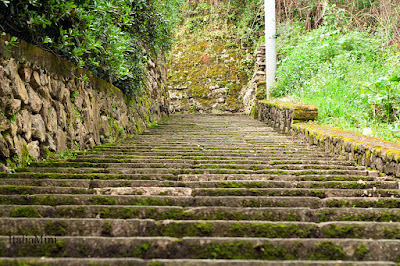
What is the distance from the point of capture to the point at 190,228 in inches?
75.4

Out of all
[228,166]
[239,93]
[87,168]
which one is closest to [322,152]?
[228,166]

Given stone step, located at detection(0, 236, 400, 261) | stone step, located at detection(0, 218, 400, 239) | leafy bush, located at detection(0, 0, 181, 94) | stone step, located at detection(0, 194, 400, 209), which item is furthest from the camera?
leafy bush, located at detection(0, 0, 181, 94)

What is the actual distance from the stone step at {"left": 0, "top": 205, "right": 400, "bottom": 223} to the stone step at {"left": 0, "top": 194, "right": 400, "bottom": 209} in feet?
0.54

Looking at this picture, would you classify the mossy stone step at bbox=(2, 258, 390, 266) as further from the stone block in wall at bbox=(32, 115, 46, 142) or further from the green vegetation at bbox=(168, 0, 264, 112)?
the green vegetation at bbox=(168, 0, 264, 112)

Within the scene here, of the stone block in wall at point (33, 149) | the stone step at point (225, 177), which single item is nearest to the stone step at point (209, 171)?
the stone step at point (225, 177)

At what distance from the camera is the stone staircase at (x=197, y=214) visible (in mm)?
1660

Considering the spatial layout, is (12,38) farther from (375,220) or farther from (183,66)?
(183,66)

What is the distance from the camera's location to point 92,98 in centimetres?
471

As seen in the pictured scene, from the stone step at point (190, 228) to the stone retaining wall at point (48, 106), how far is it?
1.18 m

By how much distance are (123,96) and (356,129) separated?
413 centimetres

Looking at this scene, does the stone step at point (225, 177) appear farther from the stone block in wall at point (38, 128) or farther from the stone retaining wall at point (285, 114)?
the stone retaining wall at point (285, 114)

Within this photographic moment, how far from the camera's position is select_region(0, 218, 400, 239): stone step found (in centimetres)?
188

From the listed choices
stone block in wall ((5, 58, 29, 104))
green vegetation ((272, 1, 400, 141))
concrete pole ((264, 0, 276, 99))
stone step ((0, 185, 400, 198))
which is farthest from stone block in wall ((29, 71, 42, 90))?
concrete pole ((264, 0, 276, 99))

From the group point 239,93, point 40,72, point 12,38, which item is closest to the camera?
point 12,38
